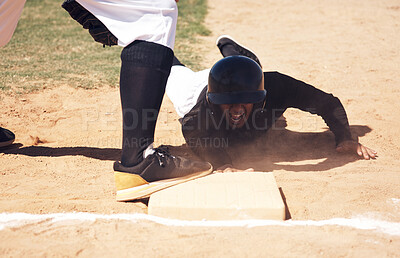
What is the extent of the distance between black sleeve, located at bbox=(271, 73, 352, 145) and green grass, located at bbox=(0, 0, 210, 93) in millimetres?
2226

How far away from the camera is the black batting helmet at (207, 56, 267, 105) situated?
9.70 ft

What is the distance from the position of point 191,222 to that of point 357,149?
1525 millimetres

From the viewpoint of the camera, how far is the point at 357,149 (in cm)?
332

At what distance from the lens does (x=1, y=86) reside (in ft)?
15.9

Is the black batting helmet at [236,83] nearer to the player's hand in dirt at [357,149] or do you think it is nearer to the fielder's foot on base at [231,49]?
the player's hand in dirt at [357,149]

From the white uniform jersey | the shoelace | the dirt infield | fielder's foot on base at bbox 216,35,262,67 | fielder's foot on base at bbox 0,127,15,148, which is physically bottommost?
fielder's foot on base at bbox 0,127,15,148

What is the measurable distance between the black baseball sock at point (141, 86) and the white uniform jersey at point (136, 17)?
0.05 meters

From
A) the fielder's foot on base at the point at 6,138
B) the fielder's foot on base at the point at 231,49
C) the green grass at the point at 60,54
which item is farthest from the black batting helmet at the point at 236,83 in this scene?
the green grass at the point at 60,54

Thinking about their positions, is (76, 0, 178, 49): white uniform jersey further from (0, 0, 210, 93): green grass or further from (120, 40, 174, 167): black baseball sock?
(0, 0, 210, 93): green grass

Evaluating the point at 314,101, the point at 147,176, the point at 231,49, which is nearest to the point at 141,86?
the point at 147,176

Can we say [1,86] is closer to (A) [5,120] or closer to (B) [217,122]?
(A) [5,120]

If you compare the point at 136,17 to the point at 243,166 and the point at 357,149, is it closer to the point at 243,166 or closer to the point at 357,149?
the point at 243,166

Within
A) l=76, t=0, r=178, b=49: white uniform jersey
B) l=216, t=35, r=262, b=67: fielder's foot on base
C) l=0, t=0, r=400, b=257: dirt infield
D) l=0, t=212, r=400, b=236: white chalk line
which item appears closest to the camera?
l=0, t=0, r=400, b=257: dirt infield

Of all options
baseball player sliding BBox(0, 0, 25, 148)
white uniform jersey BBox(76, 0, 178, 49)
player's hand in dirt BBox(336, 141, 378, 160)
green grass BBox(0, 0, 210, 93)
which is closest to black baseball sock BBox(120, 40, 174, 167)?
white uniform jersey BBox(76, 0, 178, 49)
